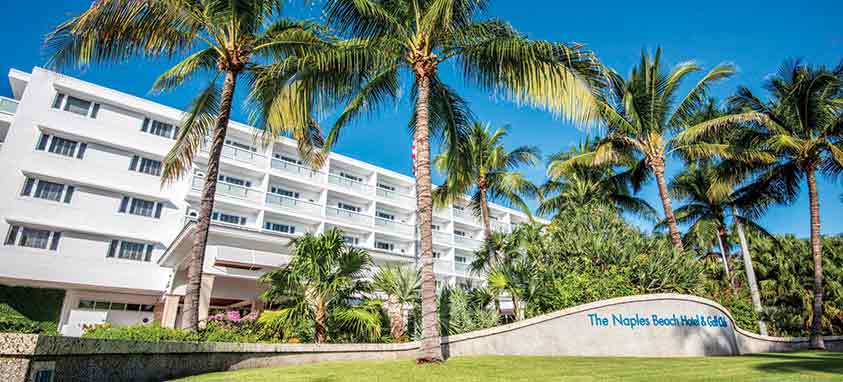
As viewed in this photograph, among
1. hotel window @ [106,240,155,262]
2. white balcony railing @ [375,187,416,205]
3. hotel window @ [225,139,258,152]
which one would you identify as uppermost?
hotel window @ [225,139,258,152]

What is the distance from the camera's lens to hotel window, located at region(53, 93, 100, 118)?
25656 mm

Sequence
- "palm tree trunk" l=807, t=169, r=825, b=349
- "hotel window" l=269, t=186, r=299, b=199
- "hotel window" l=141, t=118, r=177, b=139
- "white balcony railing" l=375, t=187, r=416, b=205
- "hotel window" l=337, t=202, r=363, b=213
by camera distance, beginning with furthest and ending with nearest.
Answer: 1. "white balcony railing" l=375, t=187, r=416, b=205
2. "hotel window" l=337, t=202, r=363, b=213
3. "hotel window" l=269, t=186, r=299, b=199
4. "hotel window" l=141, t=118, r=177, b=139
5. "palm tree trunk" l=807, t=169, r=825, b=349

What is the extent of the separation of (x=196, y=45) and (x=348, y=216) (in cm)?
2650

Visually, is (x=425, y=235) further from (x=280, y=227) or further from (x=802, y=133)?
(x=280, y=227)

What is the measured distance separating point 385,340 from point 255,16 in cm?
891

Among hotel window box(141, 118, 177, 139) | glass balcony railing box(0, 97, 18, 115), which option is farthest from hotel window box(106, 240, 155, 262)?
glass balcony railing box(0, 97, 18, 115)

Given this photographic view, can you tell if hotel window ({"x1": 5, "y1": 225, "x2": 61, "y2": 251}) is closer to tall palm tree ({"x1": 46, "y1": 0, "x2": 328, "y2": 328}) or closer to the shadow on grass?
tall palm tree ({"x1": 46, "y1": 0, "x2": 328, "y2": 328})

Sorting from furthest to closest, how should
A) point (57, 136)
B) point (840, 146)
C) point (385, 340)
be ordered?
point (57, 136)
point (840, 146)
point (385, 340)

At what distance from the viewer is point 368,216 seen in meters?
38.0

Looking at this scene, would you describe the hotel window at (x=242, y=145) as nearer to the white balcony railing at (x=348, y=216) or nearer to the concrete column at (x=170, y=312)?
the white balcony railing at (x=348, y=216)

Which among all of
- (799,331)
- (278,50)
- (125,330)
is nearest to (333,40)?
(278,50)

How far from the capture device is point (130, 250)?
1005 inches

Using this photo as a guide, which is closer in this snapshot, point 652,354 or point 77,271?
point 652,354

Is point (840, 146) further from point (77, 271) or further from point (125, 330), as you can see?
point (77, 271)
